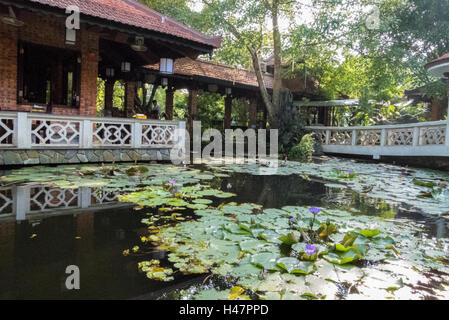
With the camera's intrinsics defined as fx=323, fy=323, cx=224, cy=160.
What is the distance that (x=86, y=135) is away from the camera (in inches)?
287

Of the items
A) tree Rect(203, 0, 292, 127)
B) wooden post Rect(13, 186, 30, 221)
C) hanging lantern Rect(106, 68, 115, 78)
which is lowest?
wooden post Rect(13, 186, 30, 221)

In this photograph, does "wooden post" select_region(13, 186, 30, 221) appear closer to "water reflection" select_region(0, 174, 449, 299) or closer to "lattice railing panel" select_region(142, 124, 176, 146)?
"water reflection" select_region(0, 174, 449, 299)

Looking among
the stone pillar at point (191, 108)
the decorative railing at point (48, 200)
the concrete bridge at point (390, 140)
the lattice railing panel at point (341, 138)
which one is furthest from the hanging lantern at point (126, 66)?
the lattice railing panel at point (341, 138)

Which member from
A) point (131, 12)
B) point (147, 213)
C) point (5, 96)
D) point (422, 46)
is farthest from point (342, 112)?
point (147, 213)

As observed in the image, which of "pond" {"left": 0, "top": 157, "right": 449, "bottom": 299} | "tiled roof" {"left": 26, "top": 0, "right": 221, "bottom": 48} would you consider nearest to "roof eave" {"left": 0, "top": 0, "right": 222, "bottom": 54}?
"tiled roof" {"left": 26, "top": 0, "right": 221, "bottom": 48}

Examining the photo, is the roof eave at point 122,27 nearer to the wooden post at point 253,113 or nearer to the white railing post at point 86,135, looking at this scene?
the white railing post at point 86,135

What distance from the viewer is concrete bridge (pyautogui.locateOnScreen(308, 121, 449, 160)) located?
31.2ft

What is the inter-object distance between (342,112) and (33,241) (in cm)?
2380

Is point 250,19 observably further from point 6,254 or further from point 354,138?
point 6,254

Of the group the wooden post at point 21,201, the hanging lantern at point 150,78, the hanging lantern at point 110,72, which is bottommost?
the wooden post at point 21,201

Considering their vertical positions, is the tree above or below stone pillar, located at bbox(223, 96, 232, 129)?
above

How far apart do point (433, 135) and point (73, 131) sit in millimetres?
10080

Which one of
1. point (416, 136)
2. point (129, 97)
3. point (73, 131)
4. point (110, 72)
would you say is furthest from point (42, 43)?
point (416, 136)

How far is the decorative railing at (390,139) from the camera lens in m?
9.53
